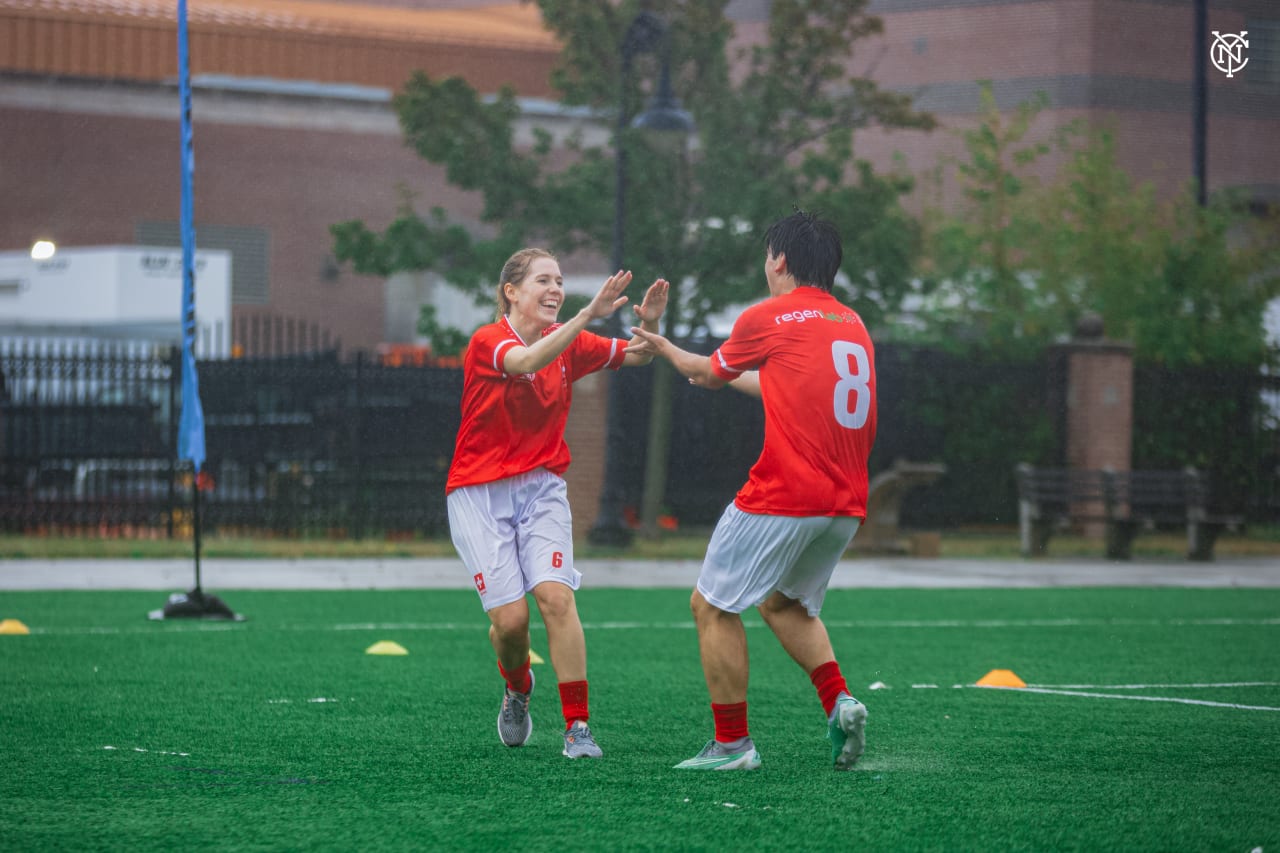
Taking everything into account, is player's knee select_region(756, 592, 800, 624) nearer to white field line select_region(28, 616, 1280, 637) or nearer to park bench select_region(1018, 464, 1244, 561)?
white field line select_region(28, 616, 1280, 637)

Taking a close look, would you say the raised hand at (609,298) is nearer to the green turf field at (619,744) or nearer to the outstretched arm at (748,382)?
the outstretched arm at (748,382)

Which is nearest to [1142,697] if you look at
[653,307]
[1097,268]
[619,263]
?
[653,307]

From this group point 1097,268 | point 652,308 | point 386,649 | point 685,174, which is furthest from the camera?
point 1097,268

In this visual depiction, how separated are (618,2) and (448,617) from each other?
12.4 meters

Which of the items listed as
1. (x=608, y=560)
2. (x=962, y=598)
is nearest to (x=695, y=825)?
(x=962, y=598)

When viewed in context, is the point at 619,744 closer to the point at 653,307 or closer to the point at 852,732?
the point at 852,732

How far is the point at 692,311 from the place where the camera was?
2186 cm

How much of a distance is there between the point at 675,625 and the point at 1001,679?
3.64 m

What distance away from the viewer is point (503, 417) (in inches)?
255

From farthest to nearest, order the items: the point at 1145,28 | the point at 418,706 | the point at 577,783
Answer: the point at 1145,28 → the point at 418,706 → the point at 577,783

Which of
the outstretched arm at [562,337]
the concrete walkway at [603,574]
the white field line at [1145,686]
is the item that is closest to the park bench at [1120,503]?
the concrete walkway at [603,574]

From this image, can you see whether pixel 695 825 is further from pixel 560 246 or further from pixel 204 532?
pixel 560 246

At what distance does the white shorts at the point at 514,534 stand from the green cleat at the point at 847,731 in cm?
115

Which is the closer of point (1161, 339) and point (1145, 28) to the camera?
point (1161, 339)
